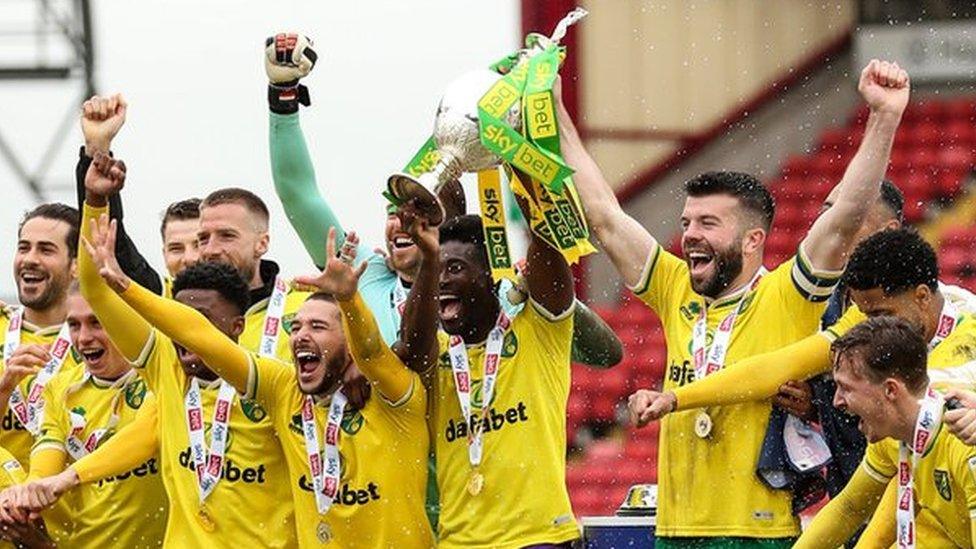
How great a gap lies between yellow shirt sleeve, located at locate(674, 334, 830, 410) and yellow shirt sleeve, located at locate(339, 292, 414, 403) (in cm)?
78

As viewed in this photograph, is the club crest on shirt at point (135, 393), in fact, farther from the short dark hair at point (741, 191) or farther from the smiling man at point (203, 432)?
the short dark hair at point (741, 191)

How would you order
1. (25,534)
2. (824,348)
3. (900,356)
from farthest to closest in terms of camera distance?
(25,534), (824,348), (900,356)

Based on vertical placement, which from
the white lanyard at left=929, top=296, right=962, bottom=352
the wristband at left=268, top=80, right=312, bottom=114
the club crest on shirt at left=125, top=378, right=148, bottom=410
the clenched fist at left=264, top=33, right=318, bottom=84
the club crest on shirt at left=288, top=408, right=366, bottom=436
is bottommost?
the club crest on shirt at left=288, top=408, right=366, bottom=436

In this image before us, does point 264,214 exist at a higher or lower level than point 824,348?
higher

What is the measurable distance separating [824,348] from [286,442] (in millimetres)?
1584

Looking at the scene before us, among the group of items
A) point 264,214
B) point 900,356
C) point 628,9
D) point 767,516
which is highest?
point 628,9

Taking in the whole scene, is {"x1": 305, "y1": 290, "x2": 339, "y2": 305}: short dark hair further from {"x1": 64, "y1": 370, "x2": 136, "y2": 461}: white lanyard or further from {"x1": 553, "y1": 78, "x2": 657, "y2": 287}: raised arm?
{"x1": 64, "y1": 370, "x2": 136, "y2": 461}: white lanyard

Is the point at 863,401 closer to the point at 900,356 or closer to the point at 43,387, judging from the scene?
the point at 900,356

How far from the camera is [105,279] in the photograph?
7043mm

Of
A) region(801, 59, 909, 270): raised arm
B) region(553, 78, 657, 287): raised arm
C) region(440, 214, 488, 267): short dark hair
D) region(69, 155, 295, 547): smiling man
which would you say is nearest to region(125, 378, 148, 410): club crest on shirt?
region(69, 155, 295, 547): smiling man

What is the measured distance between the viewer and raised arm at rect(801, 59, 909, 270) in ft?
21.8

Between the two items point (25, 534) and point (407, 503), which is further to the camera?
point (25, 534)

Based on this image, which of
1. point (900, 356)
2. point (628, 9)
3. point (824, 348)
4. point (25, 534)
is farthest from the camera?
point (628, 9)

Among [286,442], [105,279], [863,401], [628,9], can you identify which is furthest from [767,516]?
[628,9]
